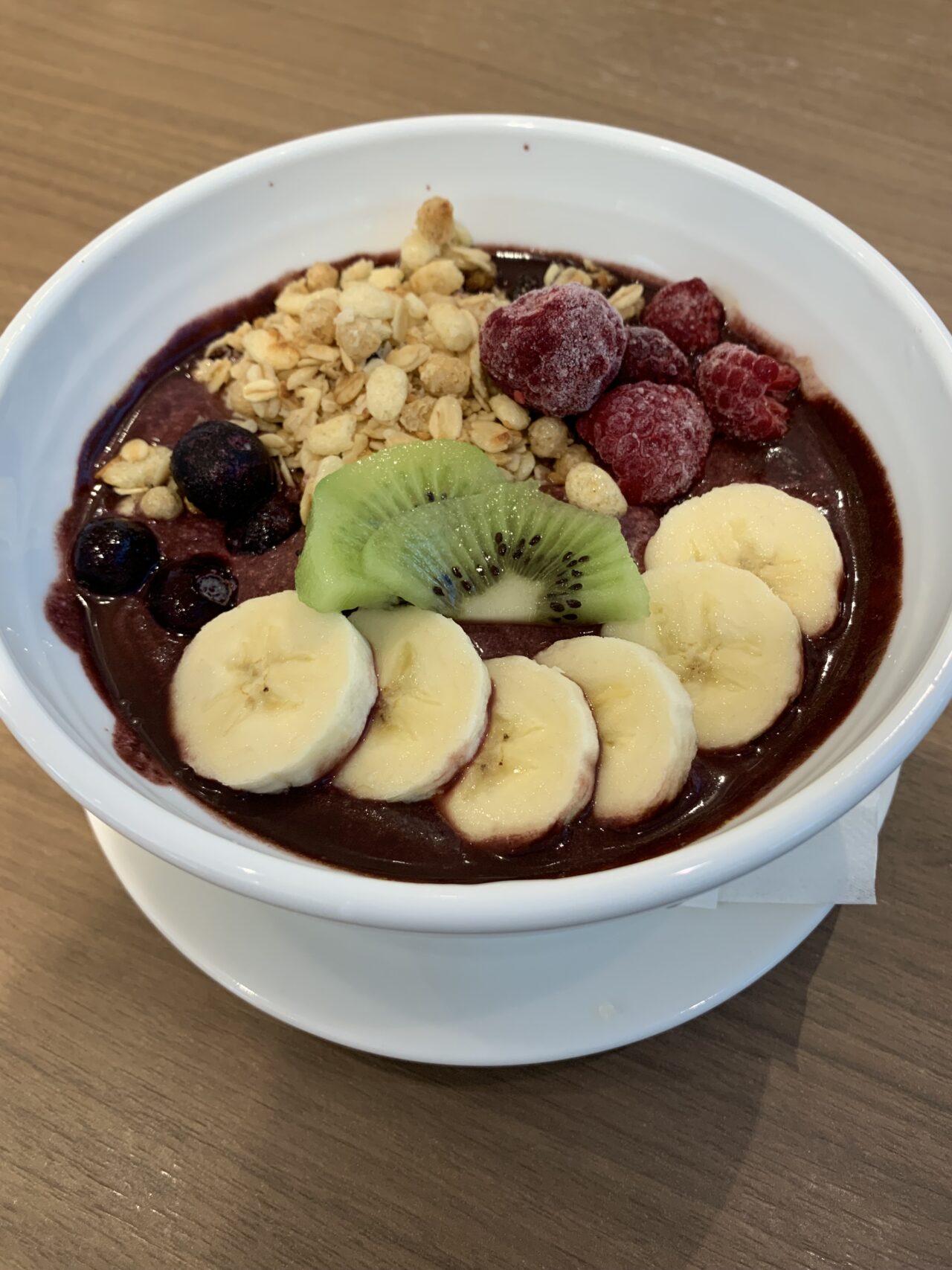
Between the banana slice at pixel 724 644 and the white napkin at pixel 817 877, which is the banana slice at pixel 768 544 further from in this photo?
the white napkin at pixel 817 877

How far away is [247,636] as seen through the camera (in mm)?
1197

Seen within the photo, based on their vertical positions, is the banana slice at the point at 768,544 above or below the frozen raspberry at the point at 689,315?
below

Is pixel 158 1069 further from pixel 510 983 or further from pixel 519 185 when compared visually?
pixel 519 185

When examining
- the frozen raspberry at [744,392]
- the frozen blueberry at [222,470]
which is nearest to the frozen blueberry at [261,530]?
the frozen blueberry at [222,470]

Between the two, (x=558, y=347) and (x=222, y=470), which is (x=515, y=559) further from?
(x=222, y=470)

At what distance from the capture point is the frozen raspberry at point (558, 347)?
131 centimetres

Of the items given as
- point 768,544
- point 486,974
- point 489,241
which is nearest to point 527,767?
point 486,974

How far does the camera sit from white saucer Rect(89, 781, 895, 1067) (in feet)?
3.41

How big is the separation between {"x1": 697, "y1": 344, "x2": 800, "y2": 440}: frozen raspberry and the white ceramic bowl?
0.10m

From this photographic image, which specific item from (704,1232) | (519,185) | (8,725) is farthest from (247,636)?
(519,185)

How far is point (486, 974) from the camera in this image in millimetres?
1063

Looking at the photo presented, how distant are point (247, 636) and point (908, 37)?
2195 mm

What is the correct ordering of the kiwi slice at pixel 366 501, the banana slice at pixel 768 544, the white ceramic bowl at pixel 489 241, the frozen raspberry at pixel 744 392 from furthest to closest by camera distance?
the frozen raspberry at pixel 744 392 → the banana slice at pixel 768 544 → the kiwi slice at pixel 366 501 → the white ceramic bowl at pixel 489 241

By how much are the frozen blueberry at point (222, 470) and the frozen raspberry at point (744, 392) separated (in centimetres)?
70
